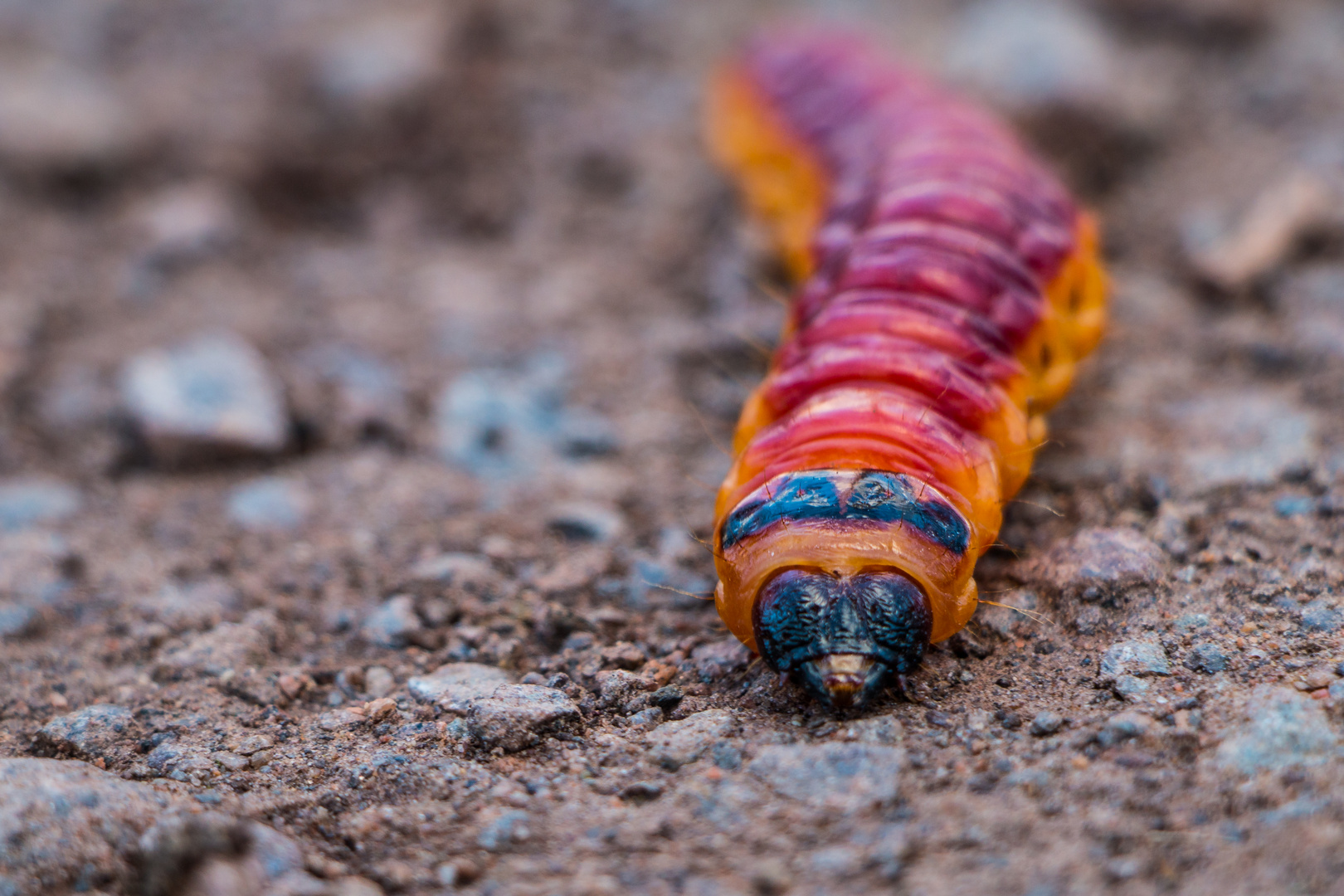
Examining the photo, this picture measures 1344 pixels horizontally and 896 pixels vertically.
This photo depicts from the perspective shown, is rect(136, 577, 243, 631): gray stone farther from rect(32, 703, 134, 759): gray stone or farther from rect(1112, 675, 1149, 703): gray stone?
rect(1112, 675, 1149, 703): gray stone

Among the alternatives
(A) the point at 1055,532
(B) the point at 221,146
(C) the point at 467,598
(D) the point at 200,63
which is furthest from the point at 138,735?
(D) the point at 200,63

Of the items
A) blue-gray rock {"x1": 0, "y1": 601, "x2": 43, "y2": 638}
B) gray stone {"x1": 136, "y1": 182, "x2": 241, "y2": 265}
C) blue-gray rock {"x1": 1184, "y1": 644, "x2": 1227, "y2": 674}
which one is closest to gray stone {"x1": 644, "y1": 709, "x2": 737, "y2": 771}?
blue-gray rock {"x1": 1184, "y1": 644, "x2": 1227, "y2": 674}

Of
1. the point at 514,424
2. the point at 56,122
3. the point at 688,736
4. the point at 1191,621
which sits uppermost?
the point at 56,122

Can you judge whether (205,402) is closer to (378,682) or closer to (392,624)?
(392,624)

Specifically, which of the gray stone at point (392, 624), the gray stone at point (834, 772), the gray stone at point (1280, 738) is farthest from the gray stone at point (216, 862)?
the gray stone at point (1280, 738)

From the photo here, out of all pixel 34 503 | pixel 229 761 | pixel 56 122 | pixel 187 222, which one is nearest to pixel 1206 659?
pixel 229 761

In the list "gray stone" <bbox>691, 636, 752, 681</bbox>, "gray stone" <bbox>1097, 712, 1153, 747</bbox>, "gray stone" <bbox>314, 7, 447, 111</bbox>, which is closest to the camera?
"gray stone" <bbox>1097, 712, 1153, 747</bbox>

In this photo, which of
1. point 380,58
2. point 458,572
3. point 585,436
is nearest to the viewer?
point 458,572

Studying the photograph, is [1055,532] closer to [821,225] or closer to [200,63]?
[821,225]
